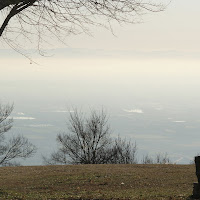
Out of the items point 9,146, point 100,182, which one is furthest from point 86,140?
point 100,182

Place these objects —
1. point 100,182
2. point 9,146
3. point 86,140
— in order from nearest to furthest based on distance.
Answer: point 100,182
point 86,140
point 9,146

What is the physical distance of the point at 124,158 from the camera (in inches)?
2761

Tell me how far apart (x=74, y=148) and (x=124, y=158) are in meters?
13.5

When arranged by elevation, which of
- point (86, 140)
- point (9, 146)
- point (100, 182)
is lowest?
point (100, 182)

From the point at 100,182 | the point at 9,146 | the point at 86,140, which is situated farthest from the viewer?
the point at 9,146

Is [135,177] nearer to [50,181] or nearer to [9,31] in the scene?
[50,181]

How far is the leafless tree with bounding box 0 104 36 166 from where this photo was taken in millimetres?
59731

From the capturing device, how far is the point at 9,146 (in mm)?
64562

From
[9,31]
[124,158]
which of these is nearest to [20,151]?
[124,158]

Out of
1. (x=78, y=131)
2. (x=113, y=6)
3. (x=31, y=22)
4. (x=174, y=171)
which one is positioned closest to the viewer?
(x=113, y=6)

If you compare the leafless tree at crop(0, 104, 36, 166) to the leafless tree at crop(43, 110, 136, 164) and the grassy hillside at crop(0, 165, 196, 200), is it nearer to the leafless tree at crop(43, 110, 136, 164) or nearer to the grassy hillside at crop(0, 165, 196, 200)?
the leafless tree at crop(43, 110, 136, 164)

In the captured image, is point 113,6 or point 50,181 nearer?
point 113,6

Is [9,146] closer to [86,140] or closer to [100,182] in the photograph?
[86,140]

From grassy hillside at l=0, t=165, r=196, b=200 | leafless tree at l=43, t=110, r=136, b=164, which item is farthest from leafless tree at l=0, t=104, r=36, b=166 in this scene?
grassy hillside at l=0, t=165, r=196, b=200
